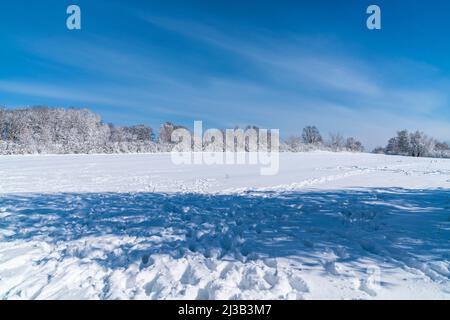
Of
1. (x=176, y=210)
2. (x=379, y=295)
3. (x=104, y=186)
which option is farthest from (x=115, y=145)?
(x=379, y=295)

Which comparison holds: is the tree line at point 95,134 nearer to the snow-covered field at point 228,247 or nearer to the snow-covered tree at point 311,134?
the snow-covered tree at point 311,134

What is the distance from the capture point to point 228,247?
14.9ft

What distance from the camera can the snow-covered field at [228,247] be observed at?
331 centimetres

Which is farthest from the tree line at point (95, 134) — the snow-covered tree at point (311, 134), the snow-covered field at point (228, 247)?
the snow-covered field at point (228, 247)

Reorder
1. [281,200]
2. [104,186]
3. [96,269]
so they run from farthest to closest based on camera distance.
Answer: [104,186], [281,200], [96,269]

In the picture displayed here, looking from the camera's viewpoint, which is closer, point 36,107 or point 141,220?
point 141,220

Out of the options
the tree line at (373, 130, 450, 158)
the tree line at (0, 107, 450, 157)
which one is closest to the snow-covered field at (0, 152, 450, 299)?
the tree line at (0, 107, 450, 157)

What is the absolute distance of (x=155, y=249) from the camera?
4453 mm

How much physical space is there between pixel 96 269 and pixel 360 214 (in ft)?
17.9

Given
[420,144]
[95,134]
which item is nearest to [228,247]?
[95,134]

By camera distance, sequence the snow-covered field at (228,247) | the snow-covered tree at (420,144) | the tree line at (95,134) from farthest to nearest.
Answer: the snow-covered tree at (420,144) → the tree line at (95,134) → the snow-covered field at (228,247)

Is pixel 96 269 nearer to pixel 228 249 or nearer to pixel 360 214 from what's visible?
pixel 228 249

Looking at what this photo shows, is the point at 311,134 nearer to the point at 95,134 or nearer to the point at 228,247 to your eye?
the point at 95,134
